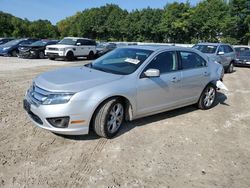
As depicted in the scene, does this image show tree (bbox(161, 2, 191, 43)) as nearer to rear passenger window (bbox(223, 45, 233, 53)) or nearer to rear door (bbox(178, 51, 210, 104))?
rear passenger window (bbox(223, 45, 233, 53))

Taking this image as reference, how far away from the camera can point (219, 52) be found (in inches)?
510

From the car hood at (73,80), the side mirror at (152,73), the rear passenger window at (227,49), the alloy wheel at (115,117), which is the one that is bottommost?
the alloy wheel at (115,117)

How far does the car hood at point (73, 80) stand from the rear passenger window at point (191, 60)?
184cm

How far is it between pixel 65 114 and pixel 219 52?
10.7 m

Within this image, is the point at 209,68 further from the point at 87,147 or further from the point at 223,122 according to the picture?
the point at 87,147

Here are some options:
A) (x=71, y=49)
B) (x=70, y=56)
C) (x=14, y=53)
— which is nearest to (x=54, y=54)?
(x=70, y=56)

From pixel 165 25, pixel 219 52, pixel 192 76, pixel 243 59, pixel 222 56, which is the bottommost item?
pixel 243 59

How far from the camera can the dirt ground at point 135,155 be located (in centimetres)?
344

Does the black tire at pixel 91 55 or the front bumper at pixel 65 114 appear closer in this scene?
the front bumper at pixel 65 114

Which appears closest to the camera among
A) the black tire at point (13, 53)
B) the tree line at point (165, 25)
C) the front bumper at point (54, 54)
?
the front bumper at point (54, 54)

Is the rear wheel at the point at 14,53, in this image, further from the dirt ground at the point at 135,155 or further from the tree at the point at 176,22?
the tree at the point at 176,22

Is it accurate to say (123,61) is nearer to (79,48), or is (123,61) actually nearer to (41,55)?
(79,48)

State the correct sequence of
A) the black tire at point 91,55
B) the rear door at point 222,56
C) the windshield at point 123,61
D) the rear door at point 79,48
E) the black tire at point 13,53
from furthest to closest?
the black tire at point 91,55 → the black tire at point 13,53 → the rear door at point 79,48 → the rear door at point 222,56 → the windshield at point 123,61

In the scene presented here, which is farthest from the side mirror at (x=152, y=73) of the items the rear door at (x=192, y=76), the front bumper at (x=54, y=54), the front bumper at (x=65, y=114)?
the front bumper at (x=54, y=54)
